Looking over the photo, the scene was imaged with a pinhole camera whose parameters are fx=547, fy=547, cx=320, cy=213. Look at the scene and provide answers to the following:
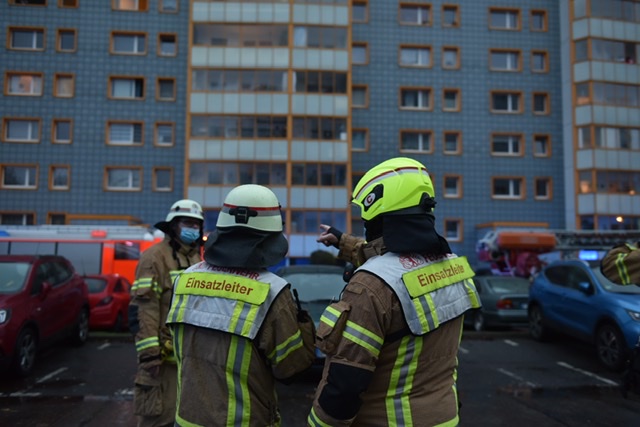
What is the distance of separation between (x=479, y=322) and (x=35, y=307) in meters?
9.61

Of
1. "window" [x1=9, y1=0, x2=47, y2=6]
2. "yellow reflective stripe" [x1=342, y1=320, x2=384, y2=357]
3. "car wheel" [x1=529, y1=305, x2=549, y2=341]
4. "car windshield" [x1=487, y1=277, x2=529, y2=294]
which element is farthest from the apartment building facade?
"yellow reflective stripe" [x1=342, y1=320, x2=384, y2=357]

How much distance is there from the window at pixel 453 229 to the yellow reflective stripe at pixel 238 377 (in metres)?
31.3

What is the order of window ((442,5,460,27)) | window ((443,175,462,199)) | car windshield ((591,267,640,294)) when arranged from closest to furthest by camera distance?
car windshield ((591,267,640,294)), window ((443,175,462,199)), window ((442,5,460,27))

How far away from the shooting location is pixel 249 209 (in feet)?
8.54

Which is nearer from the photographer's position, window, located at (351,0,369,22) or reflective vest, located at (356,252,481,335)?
reflective vest, located at (356,252,481,335)

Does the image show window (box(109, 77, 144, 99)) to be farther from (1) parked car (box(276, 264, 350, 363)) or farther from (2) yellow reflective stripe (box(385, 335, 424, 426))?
(2) yellow reflective stripe (box(385, 335, 424, 426))

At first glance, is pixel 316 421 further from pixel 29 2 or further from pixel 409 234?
pixel 29 2

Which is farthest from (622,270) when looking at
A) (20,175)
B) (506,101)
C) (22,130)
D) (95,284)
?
(22,130)

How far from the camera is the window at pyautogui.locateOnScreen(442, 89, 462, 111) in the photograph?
111ft

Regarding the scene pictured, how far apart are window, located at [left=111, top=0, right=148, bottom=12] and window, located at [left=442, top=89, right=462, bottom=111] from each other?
741 inches

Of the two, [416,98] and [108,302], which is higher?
[416,98]

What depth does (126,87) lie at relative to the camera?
3228 cm

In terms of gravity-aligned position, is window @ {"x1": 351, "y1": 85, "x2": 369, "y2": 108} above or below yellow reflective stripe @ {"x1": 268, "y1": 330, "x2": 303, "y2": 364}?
above

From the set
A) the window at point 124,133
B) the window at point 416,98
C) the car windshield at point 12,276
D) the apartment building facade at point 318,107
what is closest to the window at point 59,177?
the apartment building facade at point 318,107
